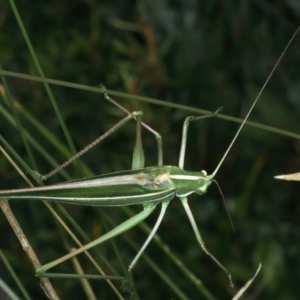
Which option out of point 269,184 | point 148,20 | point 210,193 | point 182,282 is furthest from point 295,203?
point 148,20

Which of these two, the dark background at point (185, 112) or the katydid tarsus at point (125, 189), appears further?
the dark background at point (185, 112)

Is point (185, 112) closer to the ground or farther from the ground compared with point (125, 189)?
closer to the ground

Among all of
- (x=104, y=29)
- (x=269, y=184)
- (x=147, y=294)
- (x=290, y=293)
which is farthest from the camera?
(x=104, y=29)

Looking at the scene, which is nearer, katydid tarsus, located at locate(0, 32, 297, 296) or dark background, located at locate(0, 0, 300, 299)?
katydid tarsus, located at locate(0, 32, 297, 296)

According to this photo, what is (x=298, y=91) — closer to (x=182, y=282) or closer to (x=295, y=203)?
(x=295, y=203)

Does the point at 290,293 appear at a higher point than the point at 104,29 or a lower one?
lower

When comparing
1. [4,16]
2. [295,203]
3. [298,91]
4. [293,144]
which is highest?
[4,16]

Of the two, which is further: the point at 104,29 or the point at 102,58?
the point at 104,29

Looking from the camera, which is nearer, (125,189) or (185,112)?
(125,189)
